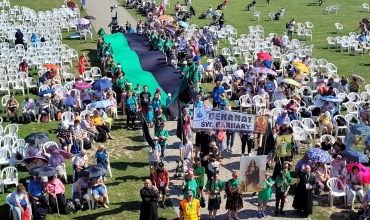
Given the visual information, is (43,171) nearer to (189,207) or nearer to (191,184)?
(191,184)

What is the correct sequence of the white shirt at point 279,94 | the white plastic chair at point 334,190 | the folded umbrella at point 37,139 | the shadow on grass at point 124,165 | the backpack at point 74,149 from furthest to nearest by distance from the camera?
the white shirt at point 279,94, the backpack at point 74,149, the shadow on grass at point 124,165, the folded umbrella at point 37,139, the white plastic chair at point 334,190

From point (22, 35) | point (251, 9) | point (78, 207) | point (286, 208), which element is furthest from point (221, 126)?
point (251, 9)

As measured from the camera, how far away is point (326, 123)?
19.2m

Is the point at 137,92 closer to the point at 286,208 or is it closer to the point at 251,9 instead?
→ the point at 286,208

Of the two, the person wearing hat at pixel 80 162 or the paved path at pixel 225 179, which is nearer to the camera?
the paved path at pixel 225 179

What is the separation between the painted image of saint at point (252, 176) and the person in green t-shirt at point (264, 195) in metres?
0.26

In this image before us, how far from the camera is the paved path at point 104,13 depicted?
36725mm

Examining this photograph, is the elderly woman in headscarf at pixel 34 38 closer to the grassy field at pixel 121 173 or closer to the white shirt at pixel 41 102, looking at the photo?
the grassy field at pixel 121 173

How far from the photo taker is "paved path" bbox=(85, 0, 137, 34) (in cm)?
3672

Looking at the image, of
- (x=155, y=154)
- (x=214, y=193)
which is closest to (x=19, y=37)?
(x=155, y=154)

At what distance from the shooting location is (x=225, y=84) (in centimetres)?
2334

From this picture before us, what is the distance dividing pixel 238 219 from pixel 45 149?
21.4 ft

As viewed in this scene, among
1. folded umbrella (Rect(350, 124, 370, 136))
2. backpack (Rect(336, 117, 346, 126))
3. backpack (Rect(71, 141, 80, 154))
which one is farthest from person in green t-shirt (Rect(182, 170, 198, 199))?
backpack (Rect(336, 117, 346, 126))

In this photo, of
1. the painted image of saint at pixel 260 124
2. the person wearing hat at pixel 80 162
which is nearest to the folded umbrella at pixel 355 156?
the painted image of saint at pixel 260 124
